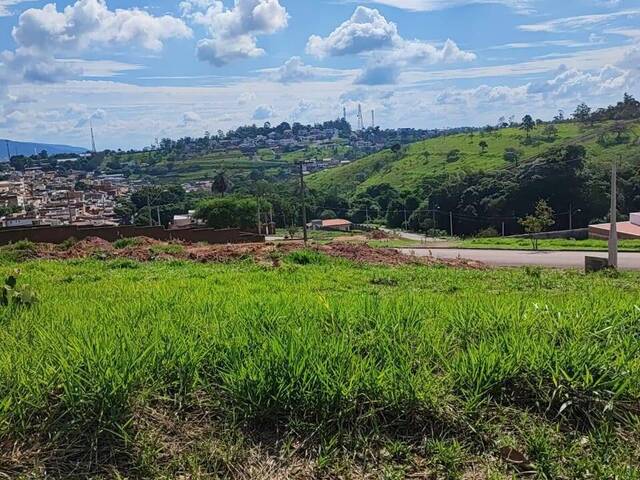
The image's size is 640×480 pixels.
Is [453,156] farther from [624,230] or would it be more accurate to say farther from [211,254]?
[211,254]

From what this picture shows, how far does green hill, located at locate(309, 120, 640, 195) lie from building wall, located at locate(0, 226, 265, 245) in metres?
61.5

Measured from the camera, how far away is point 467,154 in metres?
110

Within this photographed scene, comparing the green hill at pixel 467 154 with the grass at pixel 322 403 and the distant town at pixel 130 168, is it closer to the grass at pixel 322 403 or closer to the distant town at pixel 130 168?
the distant town at pixel 130 168

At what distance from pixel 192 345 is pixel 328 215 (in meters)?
84.7

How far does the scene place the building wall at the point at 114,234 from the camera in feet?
77.4

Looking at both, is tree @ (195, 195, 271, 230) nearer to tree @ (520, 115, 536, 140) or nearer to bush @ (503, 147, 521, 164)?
bush @ (503, 147, 521, 164)

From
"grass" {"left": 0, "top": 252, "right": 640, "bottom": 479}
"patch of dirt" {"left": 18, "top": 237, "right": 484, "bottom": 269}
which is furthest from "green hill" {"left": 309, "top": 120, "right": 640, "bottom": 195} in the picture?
"grass" {"left": 0, "top": 252, "right": 640, "bottom": 479}

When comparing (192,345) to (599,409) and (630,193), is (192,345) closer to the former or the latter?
(599,409)

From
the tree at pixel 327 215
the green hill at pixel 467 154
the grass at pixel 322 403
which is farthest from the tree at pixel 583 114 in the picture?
the grass at pixel 322 403

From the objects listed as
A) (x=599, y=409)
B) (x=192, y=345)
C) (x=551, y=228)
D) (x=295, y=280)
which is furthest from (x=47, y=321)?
(x=551, y=228)

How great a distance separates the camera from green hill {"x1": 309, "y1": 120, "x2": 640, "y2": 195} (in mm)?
94625

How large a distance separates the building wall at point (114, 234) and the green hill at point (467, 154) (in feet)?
202

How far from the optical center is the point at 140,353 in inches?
123

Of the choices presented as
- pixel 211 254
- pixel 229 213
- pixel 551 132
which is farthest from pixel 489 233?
pixel 551 132
